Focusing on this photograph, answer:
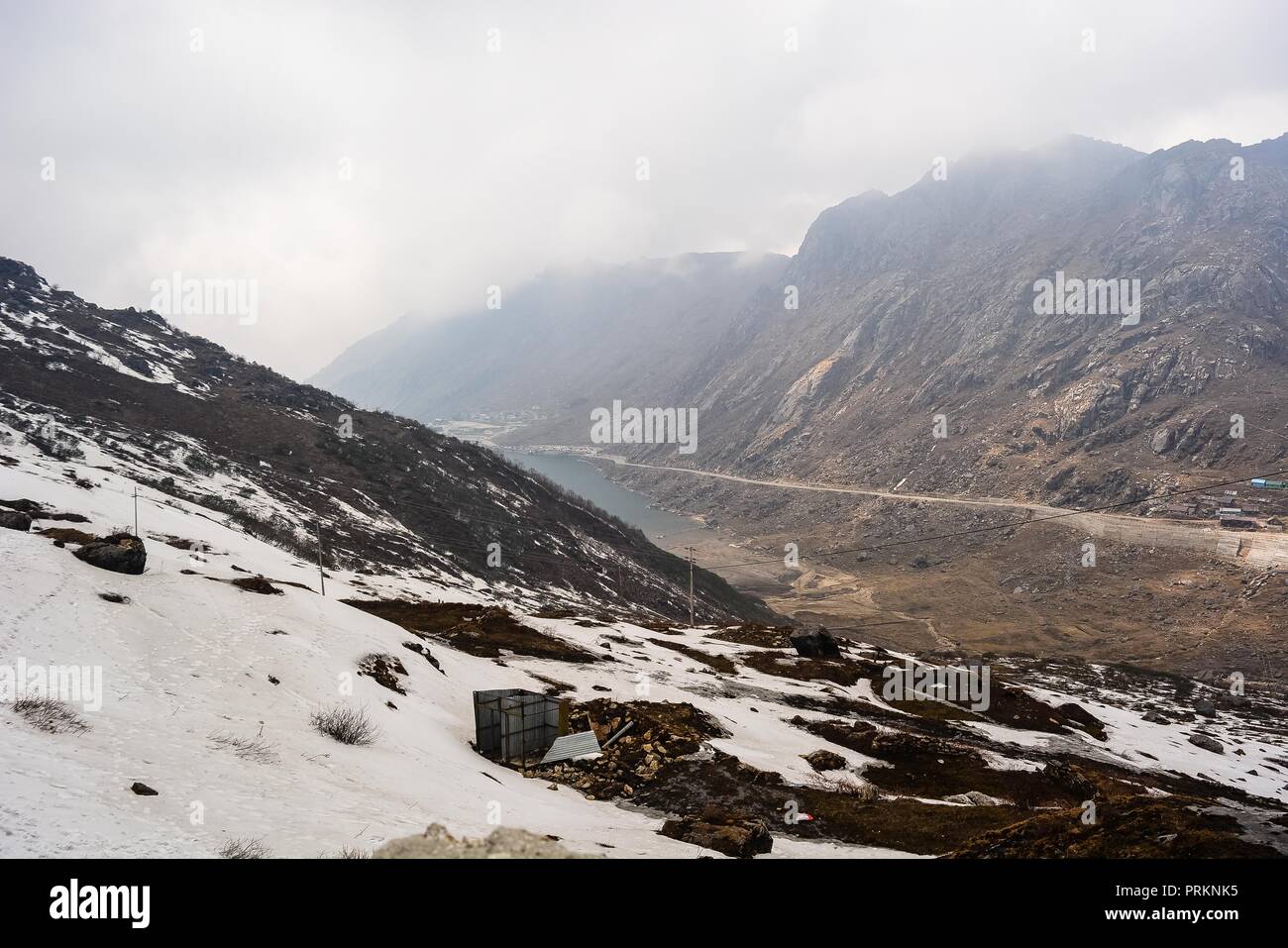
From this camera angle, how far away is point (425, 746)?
18.1 metres

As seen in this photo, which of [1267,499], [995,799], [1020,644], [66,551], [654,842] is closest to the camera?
[654,842]

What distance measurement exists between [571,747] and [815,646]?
30.2 meters

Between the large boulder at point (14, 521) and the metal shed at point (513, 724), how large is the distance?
49.9 feet

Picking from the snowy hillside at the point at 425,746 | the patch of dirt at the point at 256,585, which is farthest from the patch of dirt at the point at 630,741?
the patch of dirt at the point at 256,585

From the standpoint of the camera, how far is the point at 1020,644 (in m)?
80.7

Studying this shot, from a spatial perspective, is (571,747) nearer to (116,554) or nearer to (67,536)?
(116,554)

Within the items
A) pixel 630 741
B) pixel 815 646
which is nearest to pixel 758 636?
pixel 815 646

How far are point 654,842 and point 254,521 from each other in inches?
1725

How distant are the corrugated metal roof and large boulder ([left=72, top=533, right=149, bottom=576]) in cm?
1451

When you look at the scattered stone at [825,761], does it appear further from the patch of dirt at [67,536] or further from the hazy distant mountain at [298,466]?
the hazy distant mountain at [298,466]

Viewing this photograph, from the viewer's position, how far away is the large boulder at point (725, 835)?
14.0 meters

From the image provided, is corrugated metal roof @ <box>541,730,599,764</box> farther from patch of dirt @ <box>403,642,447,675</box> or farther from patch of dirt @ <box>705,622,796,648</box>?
patch of dirt @ <box>705,622,796,648</box>
